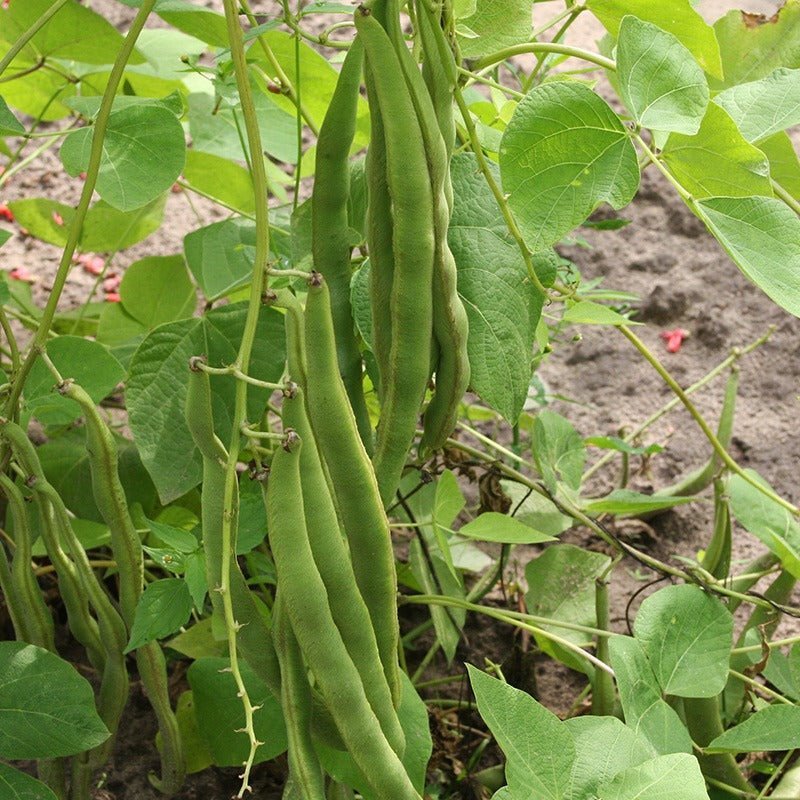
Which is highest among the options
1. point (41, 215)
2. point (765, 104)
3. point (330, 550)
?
point (765, 104)

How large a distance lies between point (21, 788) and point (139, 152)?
698mm

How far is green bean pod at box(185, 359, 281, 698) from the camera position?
98 cm

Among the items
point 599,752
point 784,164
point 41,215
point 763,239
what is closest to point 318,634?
point 599,752

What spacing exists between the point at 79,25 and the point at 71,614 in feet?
2.57

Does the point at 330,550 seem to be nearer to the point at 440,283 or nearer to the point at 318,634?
the point at 318,634

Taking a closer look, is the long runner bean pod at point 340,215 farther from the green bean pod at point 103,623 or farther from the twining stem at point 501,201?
the green bean pod at point 103,623

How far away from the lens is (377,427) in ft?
3.64

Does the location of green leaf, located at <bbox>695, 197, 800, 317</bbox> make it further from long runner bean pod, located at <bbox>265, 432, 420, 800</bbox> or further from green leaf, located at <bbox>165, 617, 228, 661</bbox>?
green leaf, located at <bbox>165, 617, 228, 661</bbox>

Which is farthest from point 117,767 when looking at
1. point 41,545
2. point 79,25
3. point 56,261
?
point 56,261

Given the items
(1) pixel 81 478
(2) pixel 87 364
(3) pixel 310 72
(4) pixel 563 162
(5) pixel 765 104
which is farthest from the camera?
(1) pixel 81 478

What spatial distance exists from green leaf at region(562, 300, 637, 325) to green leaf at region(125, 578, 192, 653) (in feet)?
1.80

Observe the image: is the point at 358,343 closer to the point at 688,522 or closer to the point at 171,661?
the point at 171,661

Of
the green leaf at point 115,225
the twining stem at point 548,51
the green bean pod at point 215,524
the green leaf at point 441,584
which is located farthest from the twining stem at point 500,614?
the green leaf at point 115,225

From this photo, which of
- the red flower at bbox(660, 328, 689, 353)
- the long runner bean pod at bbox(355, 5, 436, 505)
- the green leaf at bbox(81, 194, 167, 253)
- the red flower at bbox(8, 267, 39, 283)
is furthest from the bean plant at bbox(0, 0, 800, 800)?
the red flower at bbox(8, 267, 39, 283)
